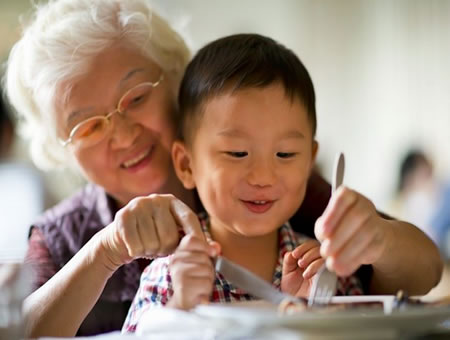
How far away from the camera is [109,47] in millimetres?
1334

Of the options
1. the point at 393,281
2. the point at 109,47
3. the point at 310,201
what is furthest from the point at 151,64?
the point at 393,281

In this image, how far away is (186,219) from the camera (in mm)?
866

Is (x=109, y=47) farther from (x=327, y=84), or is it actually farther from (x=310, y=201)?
(x=327, y=84)

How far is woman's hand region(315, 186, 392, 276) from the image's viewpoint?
30.3 inches

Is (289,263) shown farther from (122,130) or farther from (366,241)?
(122,130)

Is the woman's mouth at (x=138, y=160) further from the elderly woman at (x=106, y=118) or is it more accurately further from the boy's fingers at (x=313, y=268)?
the boy's fingers at (x=313, y=268)

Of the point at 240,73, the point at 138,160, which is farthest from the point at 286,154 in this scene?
the point at 138,160

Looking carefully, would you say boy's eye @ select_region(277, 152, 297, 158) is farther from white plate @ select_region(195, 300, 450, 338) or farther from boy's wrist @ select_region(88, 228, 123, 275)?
white plate @ select_region(195, 300, 450, 338)

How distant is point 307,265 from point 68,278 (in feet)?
1.22

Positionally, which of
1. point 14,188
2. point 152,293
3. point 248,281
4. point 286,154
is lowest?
point 14,188

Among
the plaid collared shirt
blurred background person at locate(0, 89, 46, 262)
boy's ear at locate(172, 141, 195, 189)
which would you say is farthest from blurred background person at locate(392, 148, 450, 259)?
boy's ear at locate(172, 141, 195, 189)

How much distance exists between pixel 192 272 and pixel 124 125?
0.58 meters

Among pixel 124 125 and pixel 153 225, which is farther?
pixel 124 125

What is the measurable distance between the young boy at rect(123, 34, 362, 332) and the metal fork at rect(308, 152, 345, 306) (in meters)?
0.13
